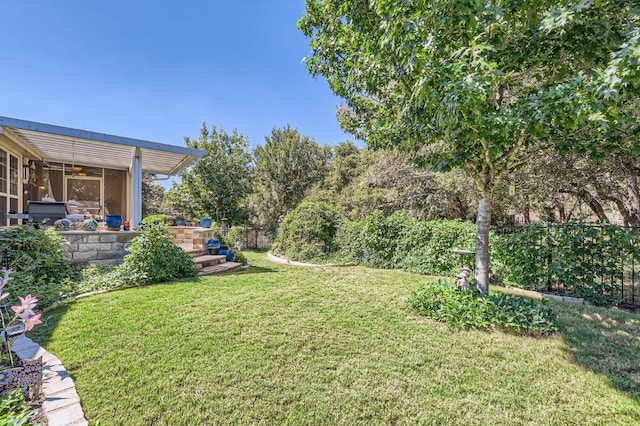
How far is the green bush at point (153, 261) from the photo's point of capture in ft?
18.0

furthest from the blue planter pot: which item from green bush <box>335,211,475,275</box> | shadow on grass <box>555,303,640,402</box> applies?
shadow on grass <box>555,303,640,402</box>

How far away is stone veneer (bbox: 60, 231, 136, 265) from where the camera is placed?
632 centimetres

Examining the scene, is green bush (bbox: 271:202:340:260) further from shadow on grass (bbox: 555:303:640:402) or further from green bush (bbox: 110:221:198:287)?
shadow on grass (bbox: 555:303:640:402)

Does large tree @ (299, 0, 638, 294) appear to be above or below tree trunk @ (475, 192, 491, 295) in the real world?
above

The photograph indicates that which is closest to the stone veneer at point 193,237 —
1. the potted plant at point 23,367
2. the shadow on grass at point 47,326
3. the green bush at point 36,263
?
the green bush at point 36,263

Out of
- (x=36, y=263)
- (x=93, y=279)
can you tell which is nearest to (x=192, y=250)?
(x=93, y=279)

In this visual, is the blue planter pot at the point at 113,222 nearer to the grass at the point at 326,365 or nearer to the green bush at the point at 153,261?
the green bush at the point at 153,261

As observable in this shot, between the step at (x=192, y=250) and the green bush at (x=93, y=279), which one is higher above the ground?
the step at (x=192, y=250)

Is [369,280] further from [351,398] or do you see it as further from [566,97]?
[566,97]

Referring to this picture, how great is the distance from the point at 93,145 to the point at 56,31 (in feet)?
12.6

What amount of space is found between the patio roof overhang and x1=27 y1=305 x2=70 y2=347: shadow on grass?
4.64 metres

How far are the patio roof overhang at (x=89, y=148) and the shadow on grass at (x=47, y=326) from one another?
183 inches

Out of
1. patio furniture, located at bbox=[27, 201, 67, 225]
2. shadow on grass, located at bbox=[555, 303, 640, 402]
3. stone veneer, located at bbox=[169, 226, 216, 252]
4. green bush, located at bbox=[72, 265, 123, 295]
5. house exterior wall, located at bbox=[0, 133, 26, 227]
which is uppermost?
house exterior wall, located at bbox=[0, 133, 26, 227]

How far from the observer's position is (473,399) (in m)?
2.43
